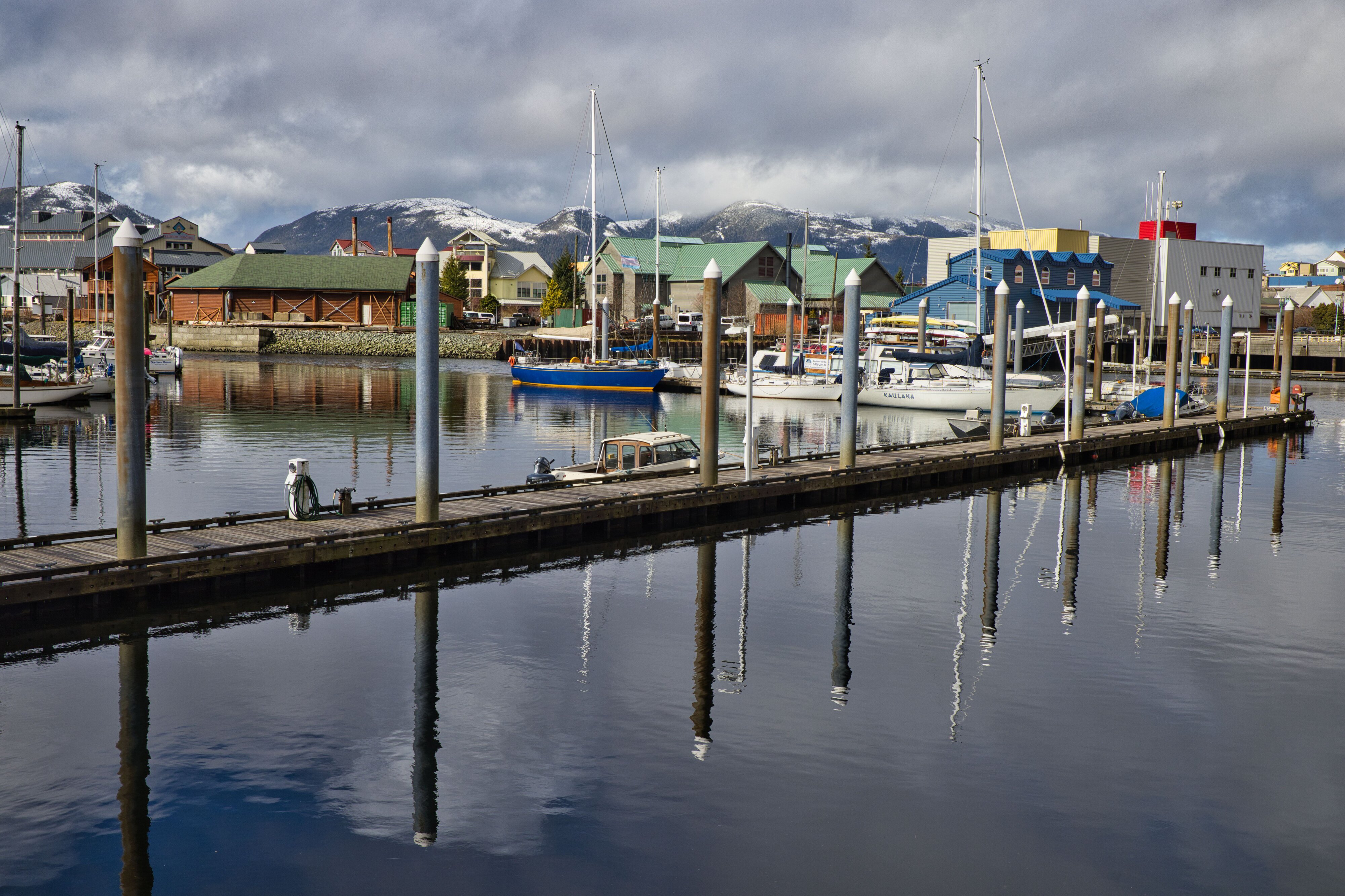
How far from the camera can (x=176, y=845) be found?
36.2 ft

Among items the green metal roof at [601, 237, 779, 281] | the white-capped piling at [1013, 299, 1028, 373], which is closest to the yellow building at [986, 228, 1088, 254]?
the green metal roof at [601, 237, 779, 281]

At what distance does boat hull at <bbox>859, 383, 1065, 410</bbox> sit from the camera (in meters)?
59.6

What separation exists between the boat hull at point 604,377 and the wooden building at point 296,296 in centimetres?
4294

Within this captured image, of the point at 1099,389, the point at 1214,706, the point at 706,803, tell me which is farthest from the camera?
the point at 1099,389

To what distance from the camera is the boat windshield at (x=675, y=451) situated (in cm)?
3003

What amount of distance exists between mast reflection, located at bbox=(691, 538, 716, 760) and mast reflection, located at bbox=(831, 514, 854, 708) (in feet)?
5.89

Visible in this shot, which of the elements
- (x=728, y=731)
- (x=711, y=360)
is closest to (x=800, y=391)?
(x=711, y=360)

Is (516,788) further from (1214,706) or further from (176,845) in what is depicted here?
(1214,706)

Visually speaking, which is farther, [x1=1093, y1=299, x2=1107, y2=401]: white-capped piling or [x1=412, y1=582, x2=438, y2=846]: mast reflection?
[x1=1093, y1=299, x2=1107, y2=401]: white-capped piling

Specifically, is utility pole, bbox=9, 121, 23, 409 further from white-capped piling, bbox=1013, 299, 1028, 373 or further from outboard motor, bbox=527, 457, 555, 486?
white-capped piling, bbox=1013, 299, 1028, 373

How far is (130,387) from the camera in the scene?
677 inches

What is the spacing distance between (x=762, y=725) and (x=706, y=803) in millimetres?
2423

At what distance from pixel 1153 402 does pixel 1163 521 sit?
86.4 feet

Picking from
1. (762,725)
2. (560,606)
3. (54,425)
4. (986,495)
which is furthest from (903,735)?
(54,425)
